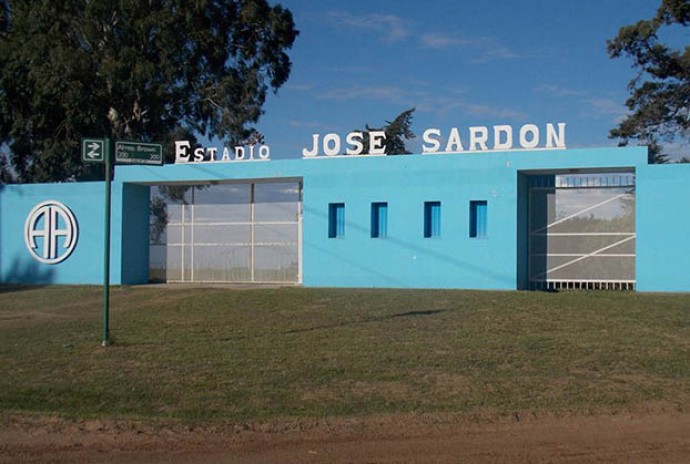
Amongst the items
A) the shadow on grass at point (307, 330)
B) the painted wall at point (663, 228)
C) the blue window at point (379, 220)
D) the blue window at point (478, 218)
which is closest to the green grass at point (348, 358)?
the shadow on grass at point (307, 330)

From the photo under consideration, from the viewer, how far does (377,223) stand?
2305 cm

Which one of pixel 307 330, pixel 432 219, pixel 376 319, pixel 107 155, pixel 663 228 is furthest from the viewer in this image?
pixel 432 219

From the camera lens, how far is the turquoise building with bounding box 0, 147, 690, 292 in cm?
2080

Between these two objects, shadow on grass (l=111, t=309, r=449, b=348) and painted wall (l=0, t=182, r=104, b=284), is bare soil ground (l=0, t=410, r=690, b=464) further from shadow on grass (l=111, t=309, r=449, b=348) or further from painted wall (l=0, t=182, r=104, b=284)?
painted wall (l=0, t=182, r=104, b=284)

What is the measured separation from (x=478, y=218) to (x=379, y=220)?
290cm

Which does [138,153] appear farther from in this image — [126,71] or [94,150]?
[126,71]

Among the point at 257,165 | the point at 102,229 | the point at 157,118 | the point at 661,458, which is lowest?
the point at 661,458

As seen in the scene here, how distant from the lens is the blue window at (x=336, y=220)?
23375mm

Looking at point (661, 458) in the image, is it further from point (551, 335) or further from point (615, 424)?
point (551, 335)

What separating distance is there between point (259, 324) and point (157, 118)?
24.6 meters

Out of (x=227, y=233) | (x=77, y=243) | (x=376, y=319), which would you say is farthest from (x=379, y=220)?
(x=77, y=243)

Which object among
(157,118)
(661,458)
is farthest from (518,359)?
(157,118)

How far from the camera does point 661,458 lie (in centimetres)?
726

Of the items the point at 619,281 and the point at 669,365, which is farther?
the point at 619,281
